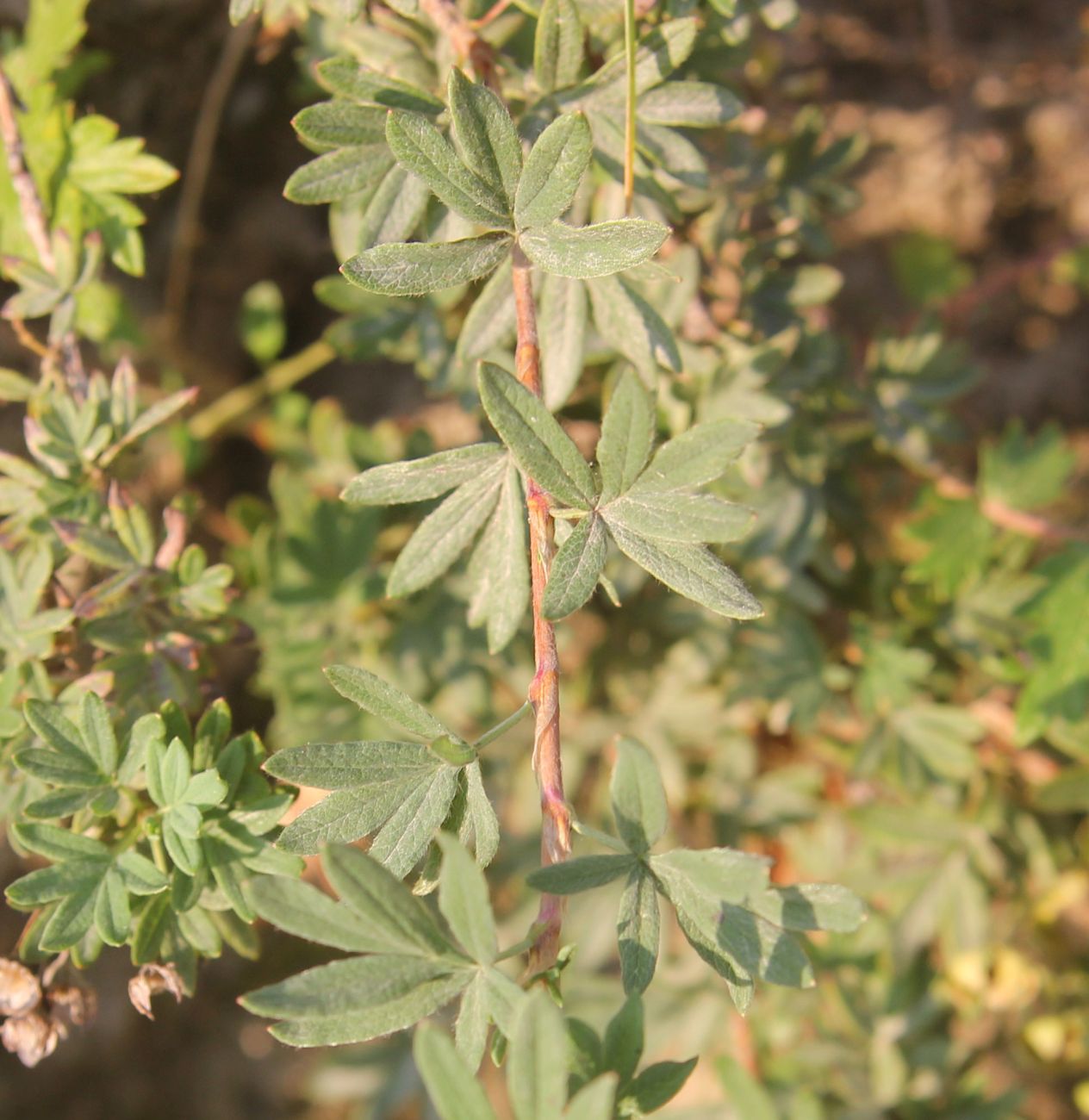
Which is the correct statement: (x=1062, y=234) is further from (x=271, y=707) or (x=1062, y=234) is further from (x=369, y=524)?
(x=271, y=707)

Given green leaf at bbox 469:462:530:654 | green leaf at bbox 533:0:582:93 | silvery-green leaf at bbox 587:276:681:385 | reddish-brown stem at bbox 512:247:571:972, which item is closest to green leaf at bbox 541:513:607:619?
reddish-brown stem at bbox 512:247:571:972

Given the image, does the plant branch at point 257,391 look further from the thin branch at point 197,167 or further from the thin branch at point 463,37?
the thin branch at point 463,37

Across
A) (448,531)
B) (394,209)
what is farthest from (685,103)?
(448,531)

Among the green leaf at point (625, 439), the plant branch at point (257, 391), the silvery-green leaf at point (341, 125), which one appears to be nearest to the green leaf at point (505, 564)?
the green leaf at point (625, 439)

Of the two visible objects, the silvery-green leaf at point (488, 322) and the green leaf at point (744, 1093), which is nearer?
the silvery-green leaf at point (488, 322)

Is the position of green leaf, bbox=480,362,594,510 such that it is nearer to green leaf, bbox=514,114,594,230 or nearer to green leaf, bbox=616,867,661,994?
green leaf, bbox=514,114,594,230

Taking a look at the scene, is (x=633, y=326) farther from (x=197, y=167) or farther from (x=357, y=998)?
(x=197, y=167)

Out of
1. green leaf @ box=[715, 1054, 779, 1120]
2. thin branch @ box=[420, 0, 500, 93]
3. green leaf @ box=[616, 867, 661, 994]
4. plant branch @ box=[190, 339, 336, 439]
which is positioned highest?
thin branch @ box=[420, 0, 500, 93]
